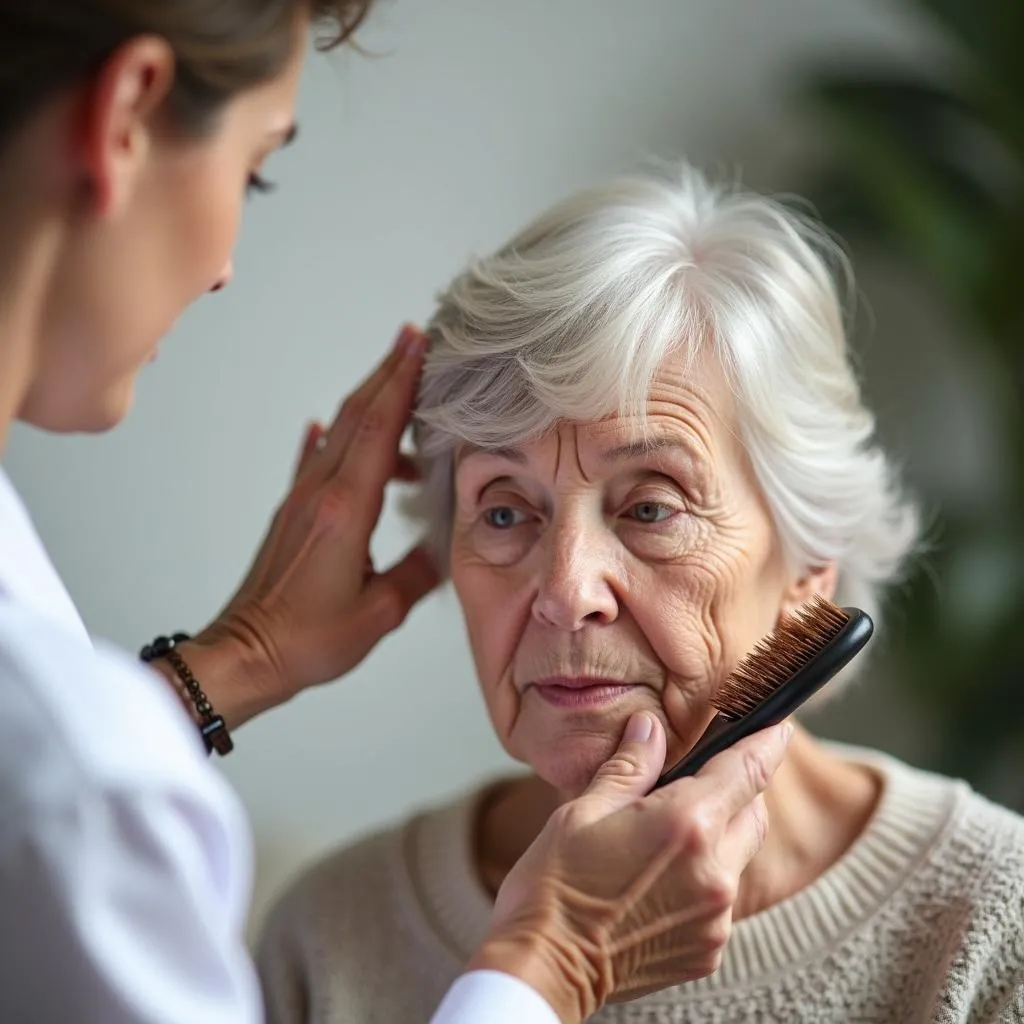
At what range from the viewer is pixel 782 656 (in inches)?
43.1

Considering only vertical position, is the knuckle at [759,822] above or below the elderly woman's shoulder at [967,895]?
above

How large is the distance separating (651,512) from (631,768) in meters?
0.25

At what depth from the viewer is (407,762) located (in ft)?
6.89

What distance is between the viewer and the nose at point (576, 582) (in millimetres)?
1135

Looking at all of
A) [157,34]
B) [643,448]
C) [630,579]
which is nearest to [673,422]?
[643,448]

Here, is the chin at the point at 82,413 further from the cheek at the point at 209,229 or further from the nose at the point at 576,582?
the nose at the point at 576,582

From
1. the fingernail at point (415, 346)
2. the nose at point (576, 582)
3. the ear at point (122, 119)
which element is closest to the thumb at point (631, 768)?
the nose at point (576, 582)

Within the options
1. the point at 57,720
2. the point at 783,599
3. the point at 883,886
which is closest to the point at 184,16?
the point at 57,720

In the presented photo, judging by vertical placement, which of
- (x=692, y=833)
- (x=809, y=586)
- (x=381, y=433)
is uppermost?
(x=381, y=433)

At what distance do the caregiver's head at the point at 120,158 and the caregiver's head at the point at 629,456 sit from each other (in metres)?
0.35

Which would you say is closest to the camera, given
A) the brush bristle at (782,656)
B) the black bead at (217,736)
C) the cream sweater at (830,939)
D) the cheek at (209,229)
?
the cheek at (209,229)

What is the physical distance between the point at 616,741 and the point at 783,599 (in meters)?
0.24

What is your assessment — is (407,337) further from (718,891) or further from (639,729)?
(718,891)

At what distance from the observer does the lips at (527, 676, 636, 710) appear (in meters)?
1.16
